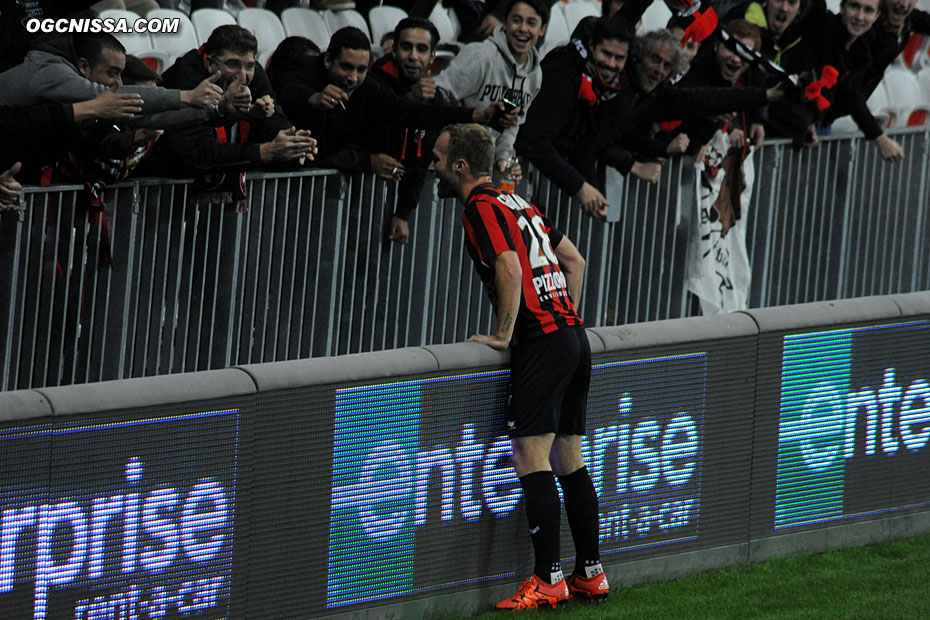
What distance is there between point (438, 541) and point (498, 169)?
11.2 feet

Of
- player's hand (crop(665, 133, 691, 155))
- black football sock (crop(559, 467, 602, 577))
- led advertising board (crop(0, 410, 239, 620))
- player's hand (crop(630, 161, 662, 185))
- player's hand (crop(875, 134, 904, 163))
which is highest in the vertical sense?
player's hand (crop(665, 133, 691, 155))

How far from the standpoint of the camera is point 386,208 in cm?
899

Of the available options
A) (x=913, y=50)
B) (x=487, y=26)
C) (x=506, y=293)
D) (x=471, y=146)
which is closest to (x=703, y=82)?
(x=487, y=26)

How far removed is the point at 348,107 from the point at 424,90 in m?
0.56

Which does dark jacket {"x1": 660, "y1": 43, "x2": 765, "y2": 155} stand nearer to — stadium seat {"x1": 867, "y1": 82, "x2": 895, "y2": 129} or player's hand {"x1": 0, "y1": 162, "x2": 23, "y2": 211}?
stadium seat {"x1": 867, "y1": 82, "x2": 895, "y2": 129}

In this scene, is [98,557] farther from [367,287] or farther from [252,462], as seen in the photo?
[367,287]

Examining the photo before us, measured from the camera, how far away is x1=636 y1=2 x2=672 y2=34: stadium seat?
1257 cm

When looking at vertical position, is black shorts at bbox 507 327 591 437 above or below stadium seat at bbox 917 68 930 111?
below

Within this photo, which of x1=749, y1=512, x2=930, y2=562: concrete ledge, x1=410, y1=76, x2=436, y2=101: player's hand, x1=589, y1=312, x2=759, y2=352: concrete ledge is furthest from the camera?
x1=410, y1=76, x2=436, y2=101: player's hand

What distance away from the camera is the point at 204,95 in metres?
7.35

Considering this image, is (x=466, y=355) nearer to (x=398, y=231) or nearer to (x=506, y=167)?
(x=398, y=231)

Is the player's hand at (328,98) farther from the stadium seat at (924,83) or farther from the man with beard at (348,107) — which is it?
the stadium seat at (924,83)

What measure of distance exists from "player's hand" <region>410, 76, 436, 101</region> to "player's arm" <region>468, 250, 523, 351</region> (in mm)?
2679

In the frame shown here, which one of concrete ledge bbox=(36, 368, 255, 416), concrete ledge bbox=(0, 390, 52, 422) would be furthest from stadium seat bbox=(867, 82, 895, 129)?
concrete ledge bbox=(0, 390, 52, 422)
